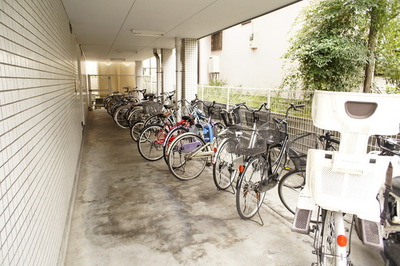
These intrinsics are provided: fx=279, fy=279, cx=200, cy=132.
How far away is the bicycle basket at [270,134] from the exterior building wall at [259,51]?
5.08 meters

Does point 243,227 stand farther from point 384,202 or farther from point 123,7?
point 123,7

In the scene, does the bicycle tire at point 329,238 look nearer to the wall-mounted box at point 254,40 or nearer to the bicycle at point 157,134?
the bicycle at point 157,134

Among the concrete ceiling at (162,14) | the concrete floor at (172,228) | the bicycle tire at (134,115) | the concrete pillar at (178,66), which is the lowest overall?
the concrete floor at (172,228)

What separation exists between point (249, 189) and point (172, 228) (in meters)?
0.87

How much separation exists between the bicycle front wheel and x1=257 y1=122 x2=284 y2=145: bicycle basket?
22 centimetres

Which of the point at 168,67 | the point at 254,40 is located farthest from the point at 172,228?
the point at 254,40

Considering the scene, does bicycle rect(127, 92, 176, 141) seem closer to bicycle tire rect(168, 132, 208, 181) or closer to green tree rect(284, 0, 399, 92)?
bicycle tire rect(168, 132, 208, 181)

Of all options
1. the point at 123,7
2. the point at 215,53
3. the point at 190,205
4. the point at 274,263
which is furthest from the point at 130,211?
the point at 215,53

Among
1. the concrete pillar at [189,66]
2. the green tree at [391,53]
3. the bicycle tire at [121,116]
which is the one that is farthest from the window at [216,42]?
the green tree at [391,53]

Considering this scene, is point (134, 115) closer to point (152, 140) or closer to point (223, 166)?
point (152, 140)

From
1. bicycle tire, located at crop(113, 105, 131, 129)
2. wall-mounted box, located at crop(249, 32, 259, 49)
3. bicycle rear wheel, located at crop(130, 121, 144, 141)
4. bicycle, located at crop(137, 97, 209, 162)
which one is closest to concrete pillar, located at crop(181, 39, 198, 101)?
bicycle rear wheel, located at crop(130, 121, 144, 141)

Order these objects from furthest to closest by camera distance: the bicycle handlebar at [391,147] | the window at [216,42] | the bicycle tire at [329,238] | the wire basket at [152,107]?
the window at [216,42] < the wire basket at [152,107] < the bicycle handlebar at [391,147] < the bicycle tire at [329,238]

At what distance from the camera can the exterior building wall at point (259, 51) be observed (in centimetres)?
869

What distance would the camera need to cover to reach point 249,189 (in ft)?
9.44
